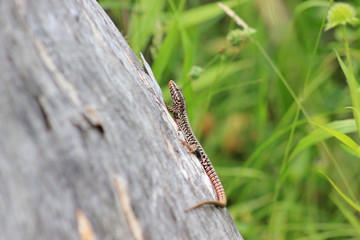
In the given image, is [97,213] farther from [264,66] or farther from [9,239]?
[264,66]

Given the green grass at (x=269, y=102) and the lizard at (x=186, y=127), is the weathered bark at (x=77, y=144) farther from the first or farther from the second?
the green grass at (x=269, y=102)

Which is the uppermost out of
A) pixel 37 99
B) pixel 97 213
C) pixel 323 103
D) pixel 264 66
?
pixel 37 99

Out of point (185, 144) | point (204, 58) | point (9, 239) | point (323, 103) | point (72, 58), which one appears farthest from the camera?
point (204, 58)

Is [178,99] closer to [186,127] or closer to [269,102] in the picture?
[186,127]

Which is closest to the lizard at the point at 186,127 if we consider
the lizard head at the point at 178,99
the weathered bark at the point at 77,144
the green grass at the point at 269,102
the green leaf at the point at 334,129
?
the lizard head at the point at 178,99

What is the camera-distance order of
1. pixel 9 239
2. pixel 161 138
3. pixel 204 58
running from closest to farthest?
pixel 9 239
pixel 161 138
pixel 204 58

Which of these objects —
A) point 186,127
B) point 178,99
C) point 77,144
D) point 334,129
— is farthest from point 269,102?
point 77,144

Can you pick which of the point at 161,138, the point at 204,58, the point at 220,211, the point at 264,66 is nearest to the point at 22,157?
the point at 161,138
